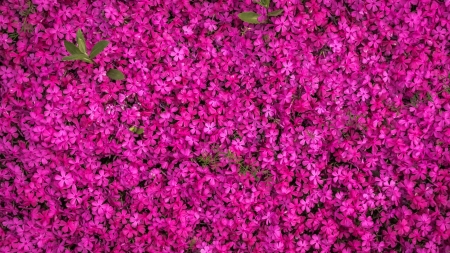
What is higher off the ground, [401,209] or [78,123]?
[78,123]

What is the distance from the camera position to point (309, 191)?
3.06 meters

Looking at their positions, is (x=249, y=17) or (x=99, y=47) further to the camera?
(x=249, y=17)

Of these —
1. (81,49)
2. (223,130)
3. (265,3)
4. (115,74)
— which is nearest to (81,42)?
(81,49)

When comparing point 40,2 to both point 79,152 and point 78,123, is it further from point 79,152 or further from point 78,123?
point 79,152

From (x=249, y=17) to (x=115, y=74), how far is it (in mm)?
1053

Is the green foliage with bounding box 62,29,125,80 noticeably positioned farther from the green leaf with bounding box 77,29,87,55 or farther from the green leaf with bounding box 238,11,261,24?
the green leaf with bounding box 238,11,261,24

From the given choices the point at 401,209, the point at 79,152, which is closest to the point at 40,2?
the point at 79,152

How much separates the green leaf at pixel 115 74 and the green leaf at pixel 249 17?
3.12 feet

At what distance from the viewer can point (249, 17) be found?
2.99 m

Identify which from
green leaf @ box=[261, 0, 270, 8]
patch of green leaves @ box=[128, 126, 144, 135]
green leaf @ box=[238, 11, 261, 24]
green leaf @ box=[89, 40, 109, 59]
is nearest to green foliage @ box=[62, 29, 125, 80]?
green leaf @ box=[89, 40, 109, 59]

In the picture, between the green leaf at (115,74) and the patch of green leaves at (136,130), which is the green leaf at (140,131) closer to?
the patch of green leaves at (136,130)

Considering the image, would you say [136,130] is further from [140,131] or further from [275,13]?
[275,13]

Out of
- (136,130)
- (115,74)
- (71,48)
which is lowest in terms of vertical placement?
(136,130)

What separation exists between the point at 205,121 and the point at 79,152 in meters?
0.94
